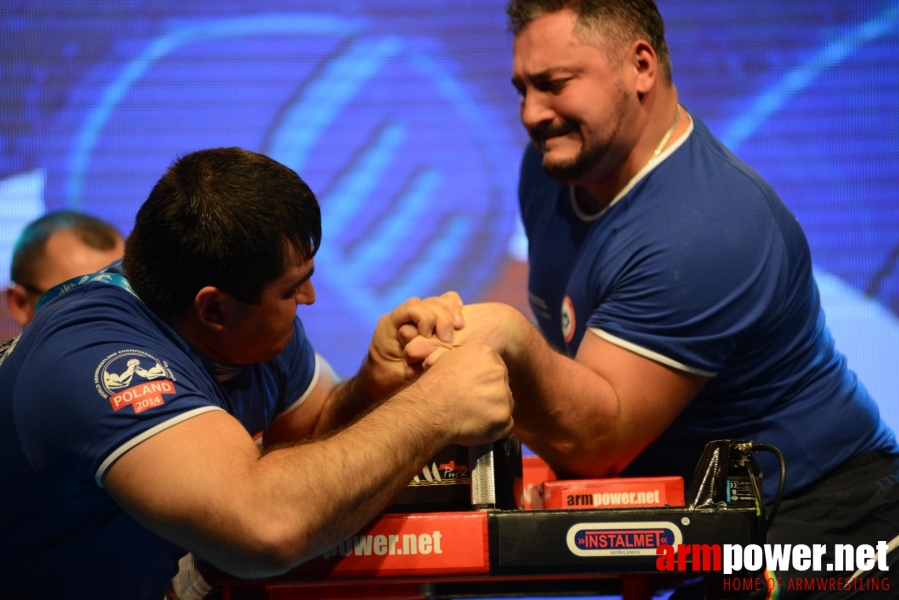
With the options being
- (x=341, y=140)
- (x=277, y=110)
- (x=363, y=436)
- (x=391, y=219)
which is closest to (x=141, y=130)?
(x=277, y=110)

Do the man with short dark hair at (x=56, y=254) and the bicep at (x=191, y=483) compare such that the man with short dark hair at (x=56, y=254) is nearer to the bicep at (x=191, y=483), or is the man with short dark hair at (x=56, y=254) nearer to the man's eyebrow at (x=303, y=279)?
the man's eyebrow at (x=303, y=279)

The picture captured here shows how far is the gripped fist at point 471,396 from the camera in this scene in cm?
140

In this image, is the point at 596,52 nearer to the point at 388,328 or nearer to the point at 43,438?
the point at 388,328

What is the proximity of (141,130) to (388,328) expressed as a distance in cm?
206

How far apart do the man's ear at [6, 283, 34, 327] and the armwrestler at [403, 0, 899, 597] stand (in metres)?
1.56

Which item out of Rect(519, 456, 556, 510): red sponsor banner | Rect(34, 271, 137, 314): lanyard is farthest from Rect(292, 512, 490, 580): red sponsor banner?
Rect(34, 271, 137, 314): lanyard

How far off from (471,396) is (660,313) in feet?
1.93

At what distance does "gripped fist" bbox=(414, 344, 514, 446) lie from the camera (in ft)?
4.58

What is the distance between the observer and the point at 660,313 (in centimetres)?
184

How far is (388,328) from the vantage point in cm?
179

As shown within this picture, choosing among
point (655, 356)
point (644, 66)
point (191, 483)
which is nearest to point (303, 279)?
point (191, 483)

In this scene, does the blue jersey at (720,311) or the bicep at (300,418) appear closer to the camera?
the blue jersey at (720,311)

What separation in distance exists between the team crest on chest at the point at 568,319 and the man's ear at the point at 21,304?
1.58 meters

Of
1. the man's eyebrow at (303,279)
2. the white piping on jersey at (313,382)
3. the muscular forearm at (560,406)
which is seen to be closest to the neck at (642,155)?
the muscular forearm at (560,406)
